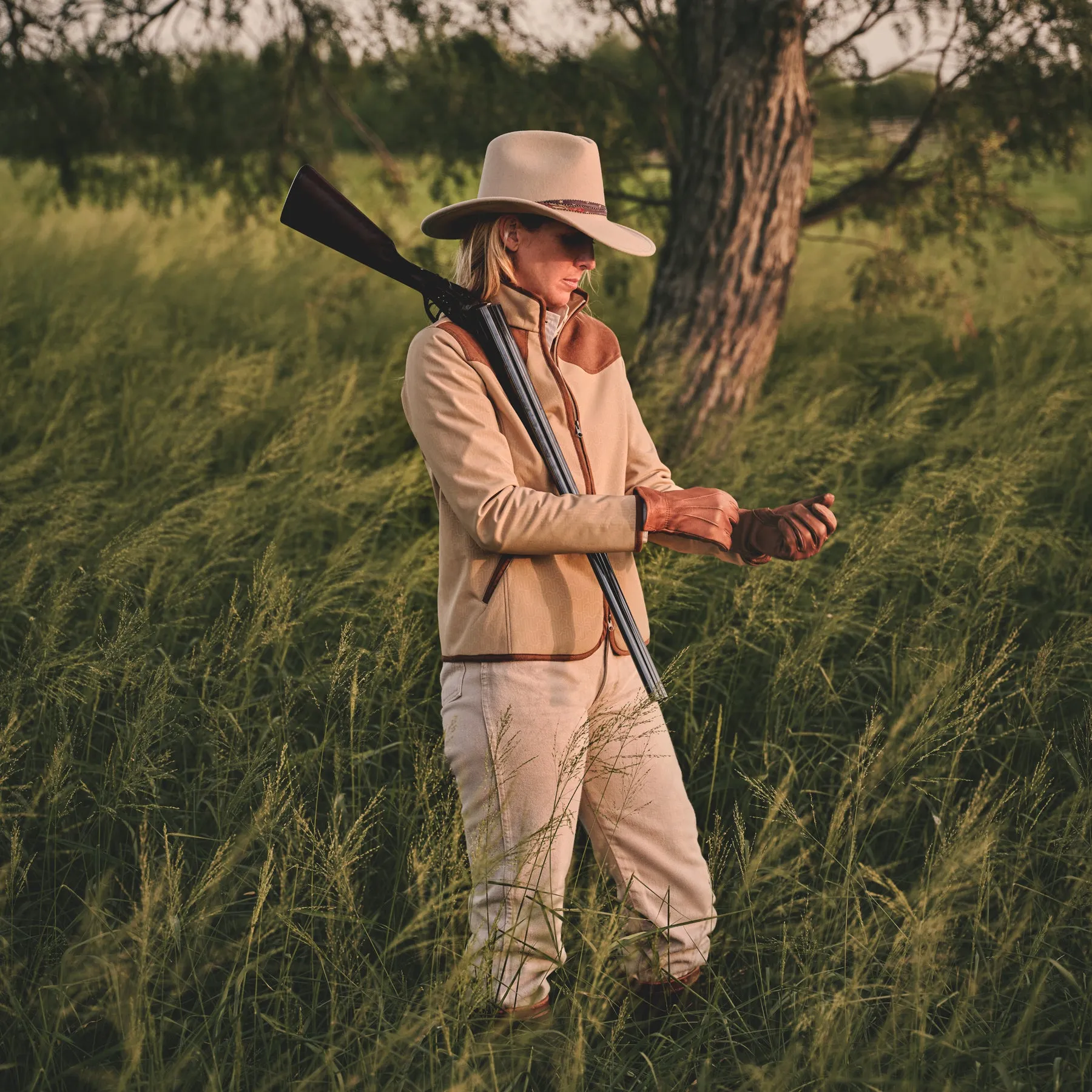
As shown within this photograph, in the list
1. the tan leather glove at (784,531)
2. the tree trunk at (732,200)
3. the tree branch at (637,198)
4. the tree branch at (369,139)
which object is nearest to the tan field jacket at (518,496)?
the tan leather glove at (784,531)

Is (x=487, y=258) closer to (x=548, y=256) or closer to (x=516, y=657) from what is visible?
(x=548, y=256)

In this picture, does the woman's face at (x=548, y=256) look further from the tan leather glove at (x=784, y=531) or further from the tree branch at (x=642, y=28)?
the tree branch at (x=642, y=28)

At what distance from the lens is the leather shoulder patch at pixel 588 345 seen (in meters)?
2.36

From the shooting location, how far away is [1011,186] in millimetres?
6289

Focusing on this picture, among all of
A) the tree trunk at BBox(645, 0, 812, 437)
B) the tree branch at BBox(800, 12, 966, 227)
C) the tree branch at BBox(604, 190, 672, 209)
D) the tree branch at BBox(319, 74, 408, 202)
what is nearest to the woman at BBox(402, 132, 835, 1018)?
the tree trunk at BBox(645, 0, 812, 437)

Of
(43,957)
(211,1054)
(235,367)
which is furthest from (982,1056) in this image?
(235,367)

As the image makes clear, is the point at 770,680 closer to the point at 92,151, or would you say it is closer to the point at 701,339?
the point at 701,339

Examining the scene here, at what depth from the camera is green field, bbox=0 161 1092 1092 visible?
2.14m

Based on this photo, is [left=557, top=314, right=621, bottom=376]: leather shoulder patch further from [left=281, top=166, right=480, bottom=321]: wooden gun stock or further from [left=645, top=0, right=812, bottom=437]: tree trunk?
[left=645, top=0, right=812, bottom=437]: tree trunk

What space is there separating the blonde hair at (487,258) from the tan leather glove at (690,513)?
505mm

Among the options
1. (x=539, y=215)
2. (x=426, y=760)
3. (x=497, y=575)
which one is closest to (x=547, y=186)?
(x=539, y=215)

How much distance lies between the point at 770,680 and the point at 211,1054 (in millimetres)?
1778

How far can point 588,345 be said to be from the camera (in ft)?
7.82

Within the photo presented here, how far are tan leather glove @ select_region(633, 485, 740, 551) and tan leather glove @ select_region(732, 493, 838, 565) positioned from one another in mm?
79
